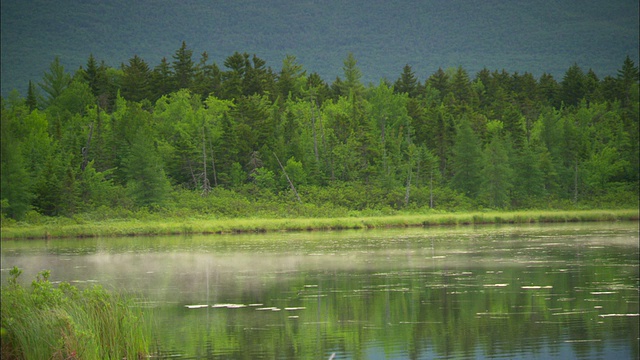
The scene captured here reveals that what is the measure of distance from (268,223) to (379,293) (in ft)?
128

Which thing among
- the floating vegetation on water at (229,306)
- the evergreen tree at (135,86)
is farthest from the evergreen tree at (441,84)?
the floating vegetation on water at (229,306)

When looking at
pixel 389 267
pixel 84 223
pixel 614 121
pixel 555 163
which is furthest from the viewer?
pixel 614 121

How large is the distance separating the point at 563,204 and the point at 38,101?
205ft

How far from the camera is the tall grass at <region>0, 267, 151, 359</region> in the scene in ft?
49.1

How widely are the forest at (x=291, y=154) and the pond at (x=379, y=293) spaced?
23656 millimetres

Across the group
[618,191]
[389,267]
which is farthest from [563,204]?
[389,267]

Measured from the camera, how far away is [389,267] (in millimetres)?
34344

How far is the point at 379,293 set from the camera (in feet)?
86.6

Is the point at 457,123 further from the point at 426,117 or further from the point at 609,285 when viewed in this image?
the point at 609,285

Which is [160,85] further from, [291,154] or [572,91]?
[572,91]

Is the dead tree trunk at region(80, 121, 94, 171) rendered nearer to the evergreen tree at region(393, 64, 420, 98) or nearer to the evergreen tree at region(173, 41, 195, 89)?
the evergreen tree at region(173, 41, 195, 89)

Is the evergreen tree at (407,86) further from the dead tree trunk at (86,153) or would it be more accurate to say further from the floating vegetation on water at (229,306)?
the floating vegetation on water at (229,306)

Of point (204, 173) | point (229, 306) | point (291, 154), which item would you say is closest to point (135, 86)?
point (291, 154)

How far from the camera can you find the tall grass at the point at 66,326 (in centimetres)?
1498
